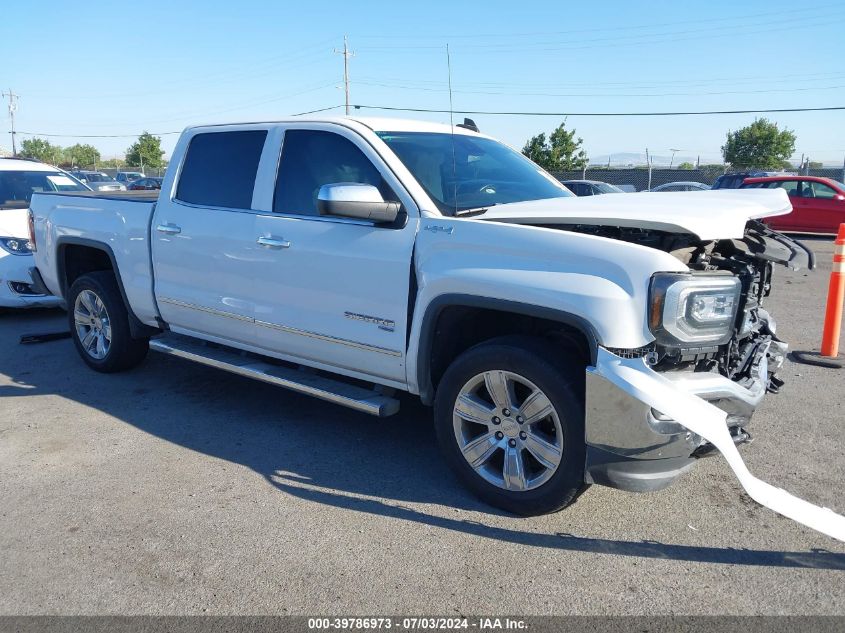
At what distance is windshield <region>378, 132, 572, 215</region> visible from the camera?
4.24m

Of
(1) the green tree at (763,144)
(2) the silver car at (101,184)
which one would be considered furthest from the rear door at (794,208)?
(1) the green tree at (763,144)

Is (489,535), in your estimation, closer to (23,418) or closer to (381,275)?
(381,275)

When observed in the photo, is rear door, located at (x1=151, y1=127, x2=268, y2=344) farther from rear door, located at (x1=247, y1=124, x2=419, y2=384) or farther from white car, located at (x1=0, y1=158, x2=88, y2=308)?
white car, located at (x1=0, y1=158, x2=88, y2=308)

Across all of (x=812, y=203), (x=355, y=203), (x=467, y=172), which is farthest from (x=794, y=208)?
(x=355, y=203)

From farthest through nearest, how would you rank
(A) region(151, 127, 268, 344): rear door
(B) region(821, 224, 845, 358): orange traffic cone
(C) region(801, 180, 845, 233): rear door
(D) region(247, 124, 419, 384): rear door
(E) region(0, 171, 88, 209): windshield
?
(C) region(801, 180, 845, 233): rear door
(E) region(0, 171, 88, 209): windshield
(B) region(821, 224, 845, 358): orange traffic cone
(A) region(151, 127, 268, 344): rear door
(D) region(247, 124, 419, 384): rear door

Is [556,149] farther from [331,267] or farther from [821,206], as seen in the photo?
[331,267]

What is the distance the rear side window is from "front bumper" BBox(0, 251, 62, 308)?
Answer: 12.3 ft

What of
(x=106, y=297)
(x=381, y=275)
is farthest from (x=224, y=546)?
(x=106, y=297)

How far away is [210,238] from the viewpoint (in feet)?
16.3

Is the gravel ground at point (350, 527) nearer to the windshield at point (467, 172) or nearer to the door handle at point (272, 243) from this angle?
the door handle at point (272, 243)

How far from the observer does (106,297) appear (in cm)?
595

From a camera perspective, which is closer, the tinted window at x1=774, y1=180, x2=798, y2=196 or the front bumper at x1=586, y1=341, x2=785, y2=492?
the front bumper at x1=586, y1=341, x2=785, y2=492

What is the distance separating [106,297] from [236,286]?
175cm

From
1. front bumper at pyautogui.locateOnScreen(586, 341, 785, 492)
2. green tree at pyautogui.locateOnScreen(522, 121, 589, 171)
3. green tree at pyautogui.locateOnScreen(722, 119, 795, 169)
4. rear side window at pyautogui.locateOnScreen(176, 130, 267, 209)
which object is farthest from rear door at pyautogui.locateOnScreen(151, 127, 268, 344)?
green tree at pyautogui.locateOnScreen(722, 119, 795, 169)
